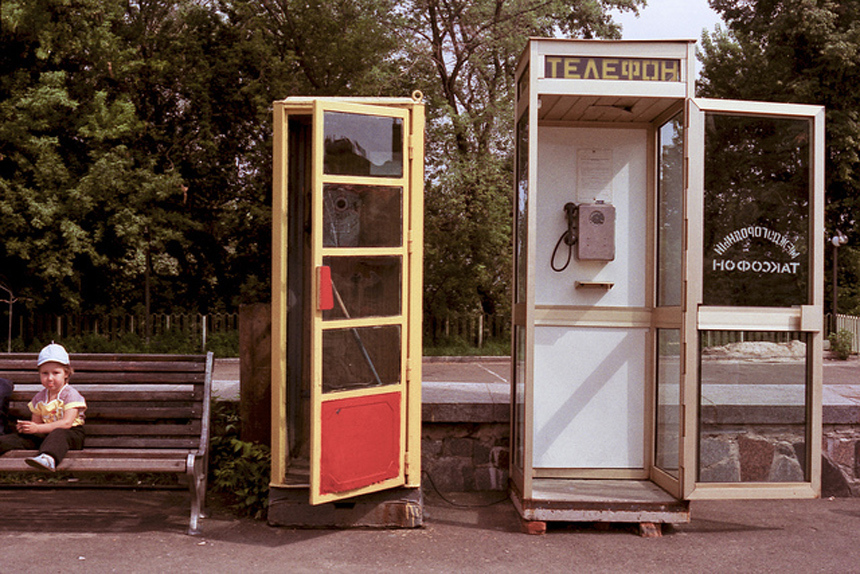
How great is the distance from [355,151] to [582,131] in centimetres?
186

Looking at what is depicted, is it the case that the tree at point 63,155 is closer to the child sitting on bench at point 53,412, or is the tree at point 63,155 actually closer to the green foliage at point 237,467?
the green foliage at point 237,467

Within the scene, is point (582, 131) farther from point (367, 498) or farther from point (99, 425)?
point (99, 425)

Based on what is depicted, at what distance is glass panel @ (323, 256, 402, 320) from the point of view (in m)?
4.90

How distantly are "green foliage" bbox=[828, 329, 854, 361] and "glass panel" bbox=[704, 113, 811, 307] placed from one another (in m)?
20.3

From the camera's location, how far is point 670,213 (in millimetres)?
5496

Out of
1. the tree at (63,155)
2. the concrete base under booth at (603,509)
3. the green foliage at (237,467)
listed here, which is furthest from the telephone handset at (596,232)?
the tree at (63,155)

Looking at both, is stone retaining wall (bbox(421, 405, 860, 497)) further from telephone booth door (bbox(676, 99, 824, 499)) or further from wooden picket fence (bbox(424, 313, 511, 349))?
wooden picket fence (bbox(424, 313, 511, 349))

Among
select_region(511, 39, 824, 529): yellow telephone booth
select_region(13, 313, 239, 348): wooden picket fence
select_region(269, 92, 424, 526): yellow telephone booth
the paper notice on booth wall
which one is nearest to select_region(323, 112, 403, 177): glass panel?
select_region(269, 92, 424, 526): yellow telephone booth

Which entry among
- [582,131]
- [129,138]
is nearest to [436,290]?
[129,138]

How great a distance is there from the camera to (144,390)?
532 centimetres

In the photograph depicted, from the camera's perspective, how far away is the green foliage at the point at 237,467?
523 centimetres

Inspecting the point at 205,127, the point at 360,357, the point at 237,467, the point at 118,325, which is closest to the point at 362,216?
the point at 360,357

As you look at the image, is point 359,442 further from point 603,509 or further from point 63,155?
point 63,155

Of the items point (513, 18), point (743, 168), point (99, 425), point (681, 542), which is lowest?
point (681, 542)
